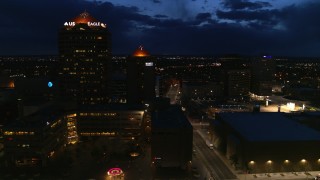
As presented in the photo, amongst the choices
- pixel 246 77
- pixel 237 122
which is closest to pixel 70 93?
pixel 237 122

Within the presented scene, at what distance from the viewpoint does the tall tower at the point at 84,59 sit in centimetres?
10438

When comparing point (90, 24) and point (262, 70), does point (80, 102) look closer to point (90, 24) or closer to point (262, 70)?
point (90, 24)

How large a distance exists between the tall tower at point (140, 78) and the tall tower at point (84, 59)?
1529cm

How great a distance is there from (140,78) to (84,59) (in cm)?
2426

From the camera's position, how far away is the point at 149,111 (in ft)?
304

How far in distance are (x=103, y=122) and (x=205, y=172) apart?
3361cm

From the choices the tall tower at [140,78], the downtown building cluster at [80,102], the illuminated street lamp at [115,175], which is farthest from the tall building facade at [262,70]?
the illuminated street lamp at [115,175]

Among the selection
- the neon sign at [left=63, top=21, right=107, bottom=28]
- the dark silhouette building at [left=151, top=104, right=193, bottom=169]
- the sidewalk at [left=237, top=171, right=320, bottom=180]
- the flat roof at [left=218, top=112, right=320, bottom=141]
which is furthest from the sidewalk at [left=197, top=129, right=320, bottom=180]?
the neon sign at [left=63, top=21, right=107, bottom=28]

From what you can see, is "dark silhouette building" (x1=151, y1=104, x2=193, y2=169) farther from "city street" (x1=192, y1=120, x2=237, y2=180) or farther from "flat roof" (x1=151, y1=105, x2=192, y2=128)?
"city street" (x1=192, y1=120, x2=237, y2=180)

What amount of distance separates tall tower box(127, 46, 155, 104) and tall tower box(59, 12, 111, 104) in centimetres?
1529

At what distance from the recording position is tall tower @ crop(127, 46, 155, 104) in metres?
121

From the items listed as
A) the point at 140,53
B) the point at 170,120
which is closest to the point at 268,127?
the point at 170,120

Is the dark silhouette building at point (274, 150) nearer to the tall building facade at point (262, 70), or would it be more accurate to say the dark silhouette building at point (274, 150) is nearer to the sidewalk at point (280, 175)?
the sidewalk at point (280, 175)

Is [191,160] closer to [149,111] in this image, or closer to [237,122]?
[237,122]
